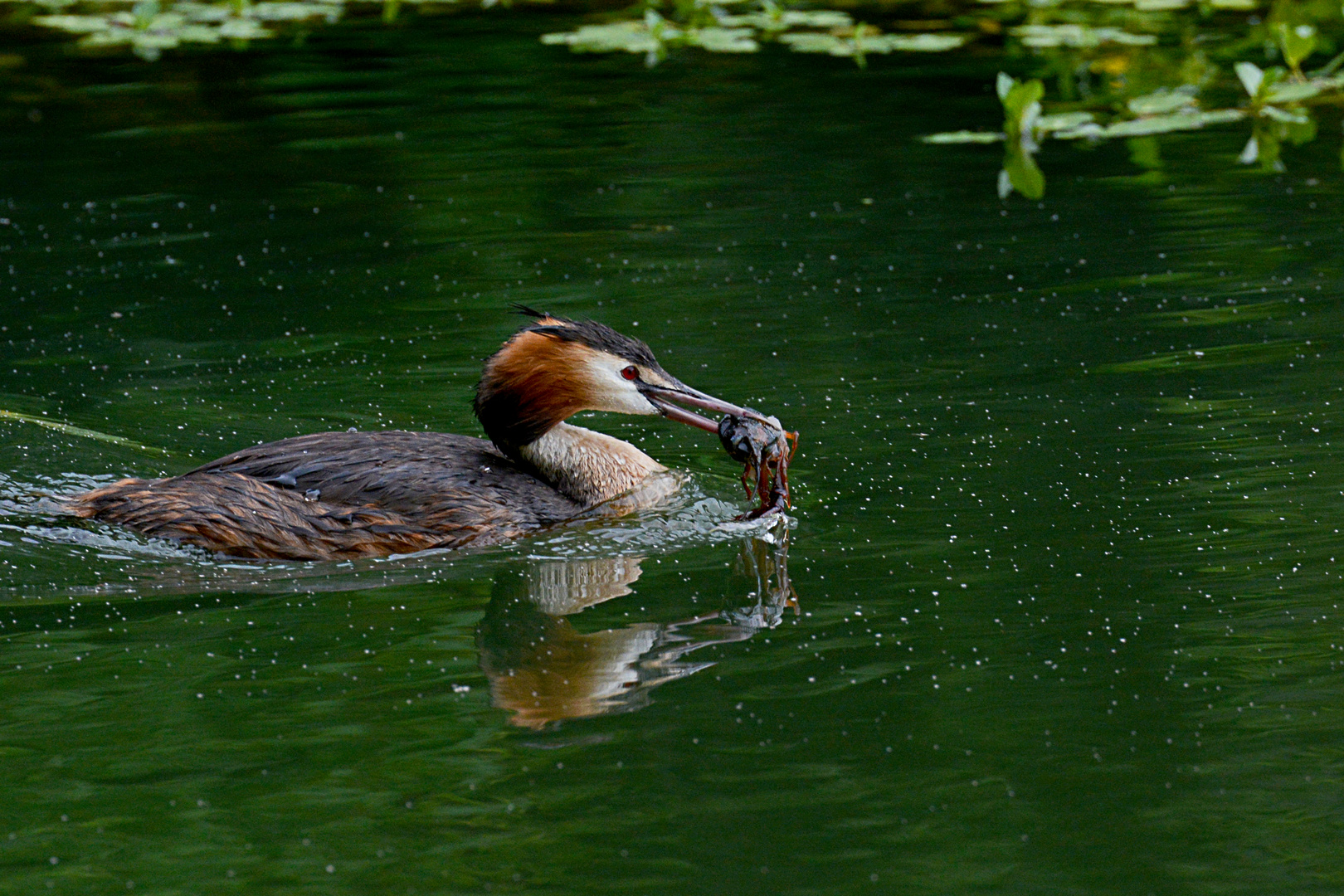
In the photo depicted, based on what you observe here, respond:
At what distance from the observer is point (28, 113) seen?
14.8 meters

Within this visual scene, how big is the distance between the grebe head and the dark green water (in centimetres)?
48

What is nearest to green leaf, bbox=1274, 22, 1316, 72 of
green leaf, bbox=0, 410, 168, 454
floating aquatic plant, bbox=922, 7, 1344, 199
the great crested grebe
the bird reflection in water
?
floating aquatic plant, bbox=922, 7, 1344, 199

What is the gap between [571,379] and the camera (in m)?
7.48

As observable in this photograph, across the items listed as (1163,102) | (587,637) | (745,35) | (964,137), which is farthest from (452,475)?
(745,35)

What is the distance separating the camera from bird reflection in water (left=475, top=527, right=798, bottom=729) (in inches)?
216

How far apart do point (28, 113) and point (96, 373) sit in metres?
6.58

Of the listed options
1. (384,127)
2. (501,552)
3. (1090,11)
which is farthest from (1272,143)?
(501,552)

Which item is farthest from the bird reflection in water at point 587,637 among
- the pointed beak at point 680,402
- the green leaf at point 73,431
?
the green leaf at point 73,431

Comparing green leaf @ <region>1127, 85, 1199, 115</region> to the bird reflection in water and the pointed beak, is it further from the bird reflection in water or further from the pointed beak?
the bird reflection in water

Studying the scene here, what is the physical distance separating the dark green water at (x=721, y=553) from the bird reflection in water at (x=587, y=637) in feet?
0.07

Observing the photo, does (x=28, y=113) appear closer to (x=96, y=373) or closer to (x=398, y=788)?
(x=96, y=373)

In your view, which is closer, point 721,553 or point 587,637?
point 587,637

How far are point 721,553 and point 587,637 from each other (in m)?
1.02

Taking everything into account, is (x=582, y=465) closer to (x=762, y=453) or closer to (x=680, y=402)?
(x=680, y=402)
